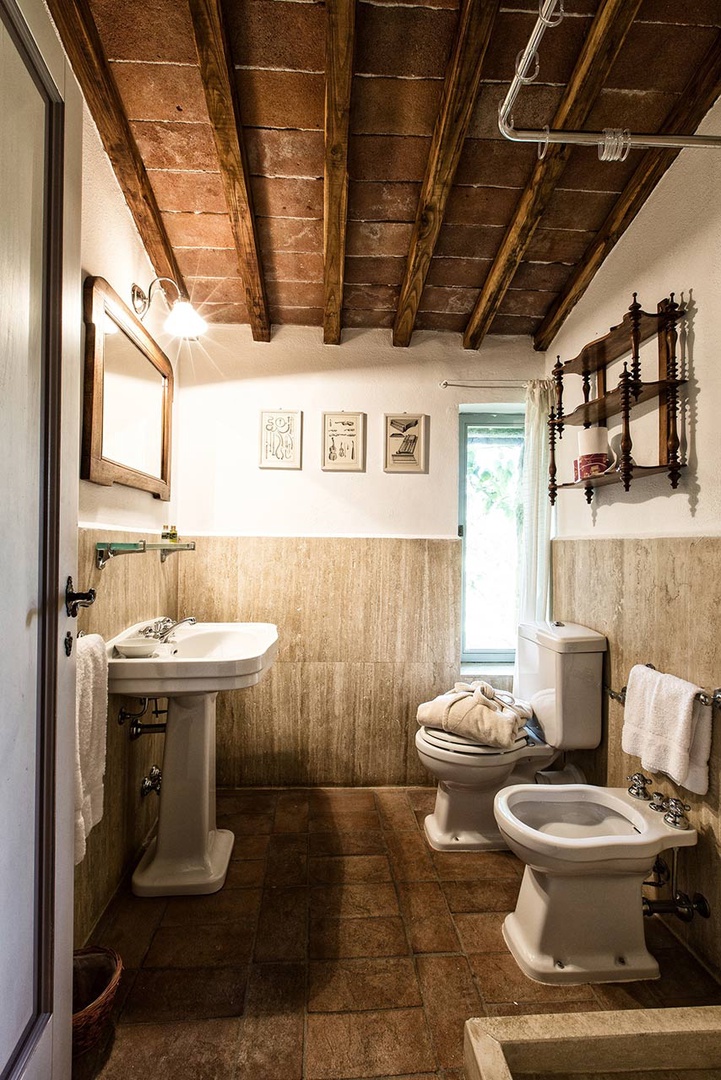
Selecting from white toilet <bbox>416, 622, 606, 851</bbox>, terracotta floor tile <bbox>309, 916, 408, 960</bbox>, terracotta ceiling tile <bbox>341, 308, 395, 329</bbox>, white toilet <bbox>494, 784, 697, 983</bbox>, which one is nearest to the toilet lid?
white toilet <bbox>416, 622, 606, 851</bbox>

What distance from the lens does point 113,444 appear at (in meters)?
1.88

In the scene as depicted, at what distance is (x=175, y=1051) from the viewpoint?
131 centimetres

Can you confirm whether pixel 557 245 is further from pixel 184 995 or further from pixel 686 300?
pixel 184 995

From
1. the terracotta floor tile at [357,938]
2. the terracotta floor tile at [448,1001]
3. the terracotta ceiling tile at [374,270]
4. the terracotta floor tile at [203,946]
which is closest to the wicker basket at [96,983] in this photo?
the terracotta floor tile at [203,946]

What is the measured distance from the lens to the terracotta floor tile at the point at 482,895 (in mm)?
1843

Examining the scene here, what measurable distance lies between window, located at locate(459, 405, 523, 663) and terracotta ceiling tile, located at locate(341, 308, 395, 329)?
673 millimetres

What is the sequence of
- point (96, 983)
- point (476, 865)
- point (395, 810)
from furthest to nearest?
1. point (395, 810)
2. point (476, 865)
3. point (96, 983)

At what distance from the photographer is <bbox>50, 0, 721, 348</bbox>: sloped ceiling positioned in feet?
4.71

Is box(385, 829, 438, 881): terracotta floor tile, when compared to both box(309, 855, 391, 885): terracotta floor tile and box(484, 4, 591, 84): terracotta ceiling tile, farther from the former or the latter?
box(484, 4, 591, 84): terracotta ceiling tile

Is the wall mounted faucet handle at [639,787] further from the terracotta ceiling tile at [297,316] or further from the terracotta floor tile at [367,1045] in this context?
the terracotta ceiling tile at [297,316]

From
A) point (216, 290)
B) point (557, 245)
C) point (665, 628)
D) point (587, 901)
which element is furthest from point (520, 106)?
point (587, 901)

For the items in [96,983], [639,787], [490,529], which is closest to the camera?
[96,983]

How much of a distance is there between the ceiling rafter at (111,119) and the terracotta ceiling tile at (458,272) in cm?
113

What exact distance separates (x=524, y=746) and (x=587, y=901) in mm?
648
